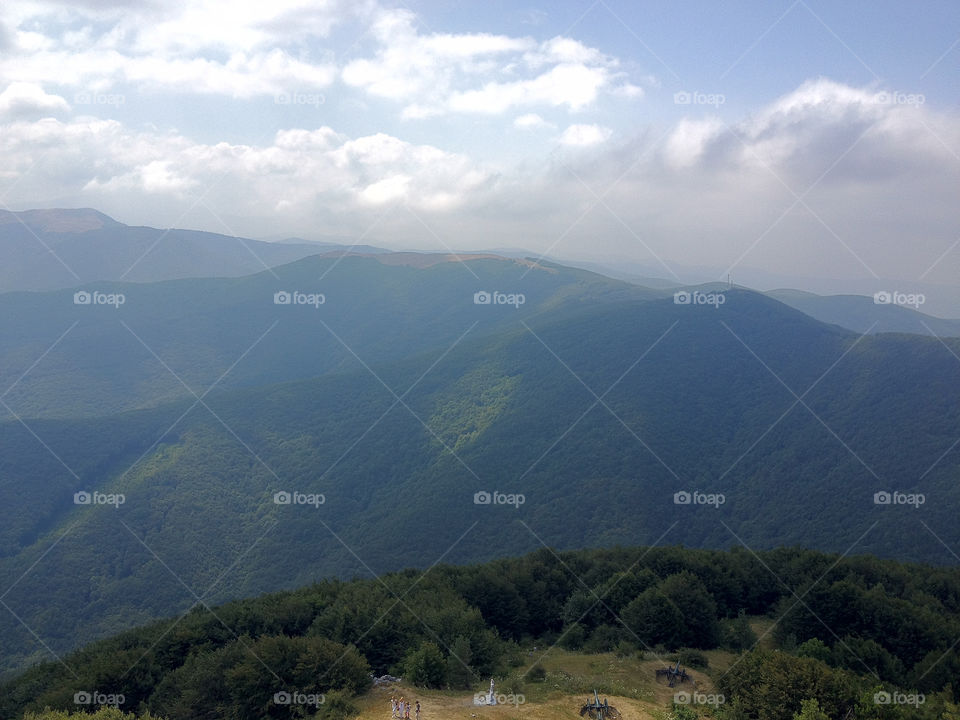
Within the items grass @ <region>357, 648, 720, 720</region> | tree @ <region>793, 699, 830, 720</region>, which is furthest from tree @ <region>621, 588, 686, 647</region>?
tree @ <region>793, 699, 830, 720</region>

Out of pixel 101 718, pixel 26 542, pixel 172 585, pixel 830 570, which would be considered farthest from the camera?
pixel 26 542

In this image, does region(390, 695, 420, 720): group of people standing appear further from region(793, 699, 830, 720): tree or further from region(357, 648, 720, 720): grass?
region(793, 699, 830, 720): tree

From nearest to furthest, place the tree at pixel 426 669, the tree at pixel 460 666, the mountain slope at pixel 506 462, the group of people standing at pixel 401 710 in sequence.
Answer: the group of people standing at pixel 401 710 → the tree at pixel 426 669 → the tree at pixel 460 666 → the mountain slope at pixel 506 462

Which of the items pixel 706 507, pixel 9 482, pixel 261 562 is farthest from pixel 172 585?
pixel 706 507

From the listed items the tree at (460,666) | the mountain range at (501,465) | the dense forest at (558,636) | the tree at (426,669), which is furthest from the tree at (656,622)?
the mountain range at (501,465)

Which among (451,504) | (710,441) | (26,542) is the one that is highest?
(710,441)

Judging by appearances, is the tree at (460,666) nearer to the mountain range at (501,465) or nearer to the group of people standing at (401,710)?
the group of people standing at (401,710)

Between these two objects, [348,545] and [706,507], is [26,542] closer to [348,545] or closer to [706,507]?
[348,545]
